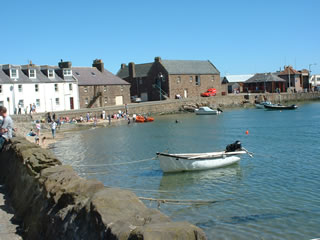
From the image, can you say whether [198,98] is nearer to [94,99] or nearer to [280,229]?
[94,99]

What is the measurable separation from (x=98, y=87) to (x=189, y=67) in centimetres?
2607

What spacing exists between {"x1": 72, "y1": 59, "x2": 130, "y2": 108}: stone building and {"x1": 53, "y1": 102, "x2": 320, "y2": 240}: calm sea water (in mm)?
25935

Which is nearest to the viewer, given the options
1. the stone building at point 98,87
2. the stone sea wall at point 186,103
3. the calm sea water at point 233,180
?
the calm sea water at point 233,180

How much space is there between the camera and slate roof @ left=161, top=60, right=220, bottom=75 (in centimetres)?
8145

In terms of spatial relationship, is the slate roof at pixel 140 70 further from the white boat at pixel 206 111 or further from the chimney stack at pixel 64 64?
the chimney stack at pixel 64 64

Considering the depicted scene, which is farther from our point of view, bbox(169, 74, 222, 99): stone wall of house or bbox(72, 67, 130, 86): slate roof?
bbox(169, 74, 222, 99): stone wall of house

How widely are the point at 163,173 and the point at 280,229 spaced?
1009 centimetres

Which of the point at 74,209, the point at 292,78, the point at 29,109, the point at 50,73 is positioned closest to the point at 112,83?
the point at 50,73

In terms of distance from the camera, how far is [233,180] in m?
19.8

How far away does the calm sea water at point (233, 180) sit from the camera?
13078mm

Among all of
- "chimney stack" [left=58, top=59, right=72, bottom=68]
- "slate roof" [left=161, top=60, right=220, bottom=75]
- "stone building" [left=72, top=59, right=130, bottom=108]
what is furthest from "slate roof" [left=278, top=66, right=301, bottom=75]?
"chimney stack" [left=58, top=59, right=72, bottom=68]

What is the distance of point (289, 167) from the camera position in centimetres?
2270

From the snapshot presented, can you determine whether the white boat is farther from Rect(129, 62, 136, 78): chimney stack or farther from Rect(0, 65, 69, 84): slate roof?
Rect(0, 65, 69, 84): slate roof

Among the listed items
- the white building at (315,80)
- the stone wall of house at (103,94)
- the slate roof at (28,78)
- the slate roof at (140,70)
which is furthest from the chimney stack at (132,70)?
the white building at (315,80)
